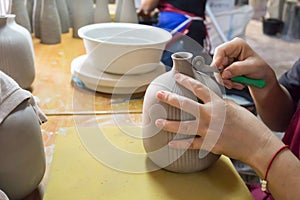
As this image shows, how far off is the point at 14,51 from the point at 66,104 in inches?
7.3

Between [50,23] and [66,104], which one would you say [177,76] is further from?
[50,23]

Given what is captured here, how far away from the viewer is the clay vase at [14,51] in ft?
2.99

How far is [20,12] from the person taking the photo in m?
1.29

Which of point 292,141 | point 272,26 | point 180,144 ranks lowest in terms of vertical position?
point 272,26

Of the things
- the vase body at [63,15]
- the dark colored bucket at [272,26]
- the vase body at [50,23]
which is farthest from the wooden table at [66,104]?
the dark colored bucket at [272,26]

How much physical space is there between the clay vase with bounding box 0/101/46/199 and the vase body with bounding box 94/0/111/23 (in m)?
0.86

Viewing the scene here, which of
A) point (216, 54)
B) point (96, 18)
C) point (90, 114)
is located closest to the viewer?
point (216, 54)

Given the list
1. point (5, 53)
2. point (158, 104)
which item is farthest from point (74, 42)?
point (158, 104)

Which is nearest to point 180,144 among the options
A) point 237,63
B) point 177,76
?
point 177,76

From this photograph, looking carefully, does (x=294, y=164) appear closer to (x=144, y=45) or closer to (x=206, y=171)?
(x=206, y=171)

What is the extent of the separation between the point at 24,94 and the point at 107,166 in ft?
0.72

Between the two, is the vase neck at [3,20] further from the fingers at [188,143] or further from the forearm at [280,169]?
the forearm at [280,169]

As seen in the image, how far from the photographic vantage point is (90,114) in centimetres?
93

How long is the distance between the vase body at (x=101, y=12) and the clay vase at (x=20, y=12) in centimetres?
25
